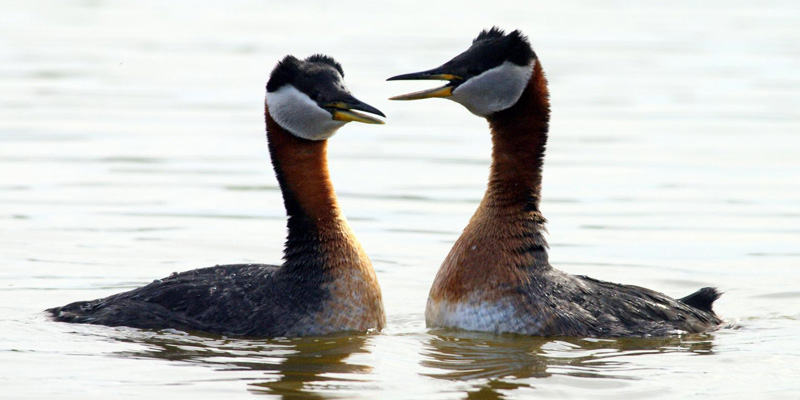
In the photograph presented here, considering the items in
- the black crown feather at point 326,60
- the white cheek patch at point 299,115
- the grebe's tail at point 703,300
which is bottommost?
the grebe's tail at point 703,300

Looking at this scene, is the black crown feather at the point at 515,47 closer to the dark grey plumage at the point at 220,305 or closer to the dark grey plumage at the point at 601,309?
the dark grey plumage at the point at 601,309

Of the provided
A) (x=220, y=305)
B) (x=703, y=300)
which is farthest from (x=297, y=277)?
(x=703, y=300)

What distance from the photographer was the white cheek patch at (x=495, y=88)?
441 inches

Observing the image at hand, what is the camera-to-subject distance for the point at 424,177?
19.0 metres

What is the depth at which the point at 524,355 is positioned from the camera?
10594 millimetres

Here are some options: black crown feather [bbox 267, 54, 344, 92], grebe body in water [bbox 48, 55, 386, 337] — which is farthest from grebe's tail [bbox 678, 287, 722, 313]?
black crown feather [bbox 267, 54, 344, 92]

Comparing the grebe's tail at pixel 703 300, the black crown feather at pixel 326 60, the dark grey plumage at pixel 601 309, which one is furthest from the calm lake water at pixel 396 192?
the black crown feather at pixel 326 60

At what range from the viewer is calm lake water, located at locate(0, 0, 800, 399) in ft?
33.3

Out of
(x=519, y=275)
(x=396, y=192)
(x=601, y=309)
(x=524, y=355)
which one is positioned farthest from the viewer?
(x=396, y=192)

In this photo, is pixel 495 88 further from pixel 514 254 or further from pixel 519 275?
pixel 519 275

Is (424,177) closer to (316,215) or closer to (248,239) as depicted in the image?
(248,239)

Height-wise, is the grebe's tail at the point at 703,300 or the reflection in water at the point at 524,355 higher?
the grebe's tail at the point at 703,300

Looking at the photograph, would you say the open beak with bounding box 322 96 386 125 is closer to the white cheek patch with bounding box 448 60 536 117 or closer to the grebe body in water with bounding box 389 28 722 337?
the grebe body in water with bounding box 389 28 722 337

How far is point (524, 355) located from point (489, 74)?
7.61ft
